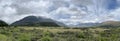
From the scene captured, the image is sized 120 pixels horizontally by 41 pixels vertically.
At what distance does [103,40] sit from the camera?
43.1 meters

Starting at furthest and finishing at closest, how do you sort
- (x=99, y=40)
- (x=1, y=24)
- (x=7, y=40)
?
(x=1, y=24) < (x=99, y=40) < (x=7, y=40)

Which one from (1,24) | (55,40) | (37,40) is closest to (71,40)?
(55,40)

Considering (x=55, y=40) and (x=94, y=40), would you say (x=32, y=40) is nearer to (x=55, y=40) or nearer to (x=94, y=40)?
(x=55, y=40)

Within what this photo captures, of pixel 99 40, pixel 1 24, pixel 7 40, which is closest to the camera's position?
pixel 7 40

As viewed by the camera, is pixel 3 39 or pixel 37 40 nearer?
pixel 3 39

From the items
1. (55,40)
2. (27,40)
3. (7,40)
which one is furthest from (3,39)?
(55,40)

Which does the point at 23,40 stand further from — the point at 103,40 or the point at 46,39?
the point at 103,40

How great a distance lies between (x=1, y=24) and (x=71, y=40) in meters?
121

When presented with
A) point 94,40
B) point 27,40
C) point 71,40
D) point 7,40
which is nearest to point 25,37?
point 27,40

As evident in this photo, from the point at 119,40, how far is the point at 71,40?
20.4 feet

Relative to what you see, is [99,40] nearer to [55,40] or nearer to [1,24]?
[55,40]

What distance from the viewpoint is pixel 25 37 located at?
4228 centimetres

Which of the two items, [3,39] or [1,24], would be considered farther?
[1,24]

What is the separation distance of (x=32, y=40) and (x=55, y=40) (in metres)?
3.54
